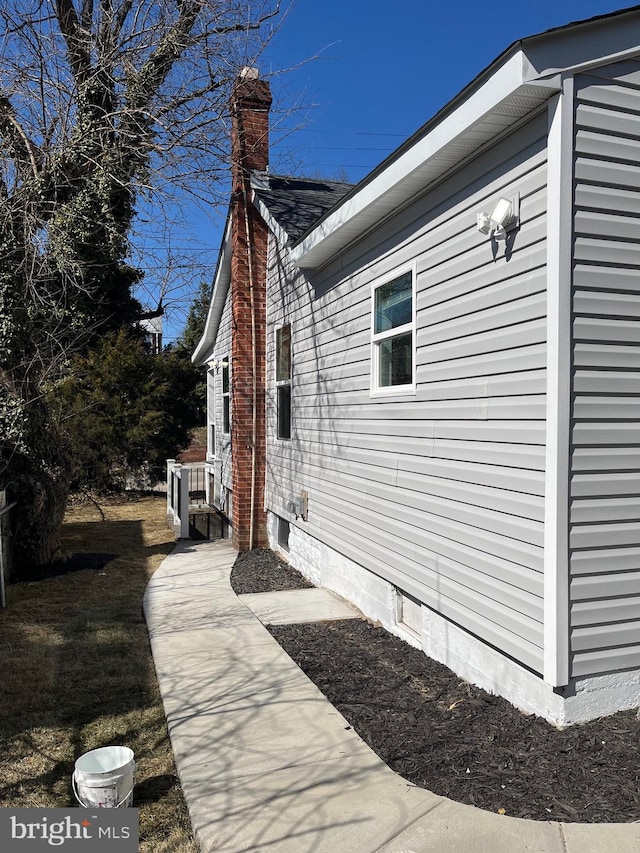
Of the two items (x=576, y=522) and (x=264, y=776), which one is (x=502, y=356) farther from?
(x=264, y=776)

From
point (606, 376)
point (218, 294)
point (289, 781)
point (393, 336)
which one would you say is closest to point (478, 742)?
point (289, 781)

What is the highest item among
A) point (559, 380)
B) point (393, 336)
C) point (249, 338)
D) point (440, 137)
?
point (440, 137)

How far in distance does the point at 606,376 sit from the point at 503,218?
111 centimetres

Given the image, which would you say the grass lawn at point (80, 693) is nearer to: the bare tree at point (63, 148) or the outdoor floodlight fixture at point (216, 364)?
Answer: the bare tree at point (63, 148)

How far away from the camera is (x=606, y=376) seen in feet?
11.5

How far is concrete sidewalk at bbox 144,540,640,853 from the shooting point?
2.65 meters

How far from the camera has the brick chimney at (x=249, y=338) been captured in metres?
9.73

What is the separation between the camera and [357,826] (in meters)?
2.78

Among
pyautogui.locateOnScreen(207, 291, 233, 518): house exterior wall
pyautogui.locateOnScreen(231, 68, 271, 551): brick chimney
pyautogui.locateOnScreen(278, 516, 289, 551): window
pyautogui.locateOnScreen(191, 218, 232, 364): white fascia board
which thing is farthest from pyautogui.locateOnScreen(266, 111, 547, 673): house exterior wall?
pyautogui.locateOnScreen(207, 291, 233, 518): house exterior wall

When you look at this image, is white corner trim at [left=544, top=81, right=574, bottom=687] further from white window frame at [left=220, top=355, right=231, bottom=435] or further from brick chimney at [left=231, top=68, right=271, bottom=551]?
white window frame at [left=220, top=355, right=231, bottom=435]

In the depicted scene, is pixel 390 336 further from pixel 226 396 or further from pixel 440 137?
pixel 226 396

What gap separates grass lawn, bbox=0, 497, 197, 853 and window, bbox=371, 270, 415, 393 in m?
3.04

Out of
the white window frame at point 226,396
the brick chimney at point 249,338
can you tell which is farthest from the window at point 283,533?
the white window frame at point 226,396

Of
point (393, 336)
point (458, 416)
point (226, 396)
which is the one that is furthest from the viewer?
point (226, 396)
